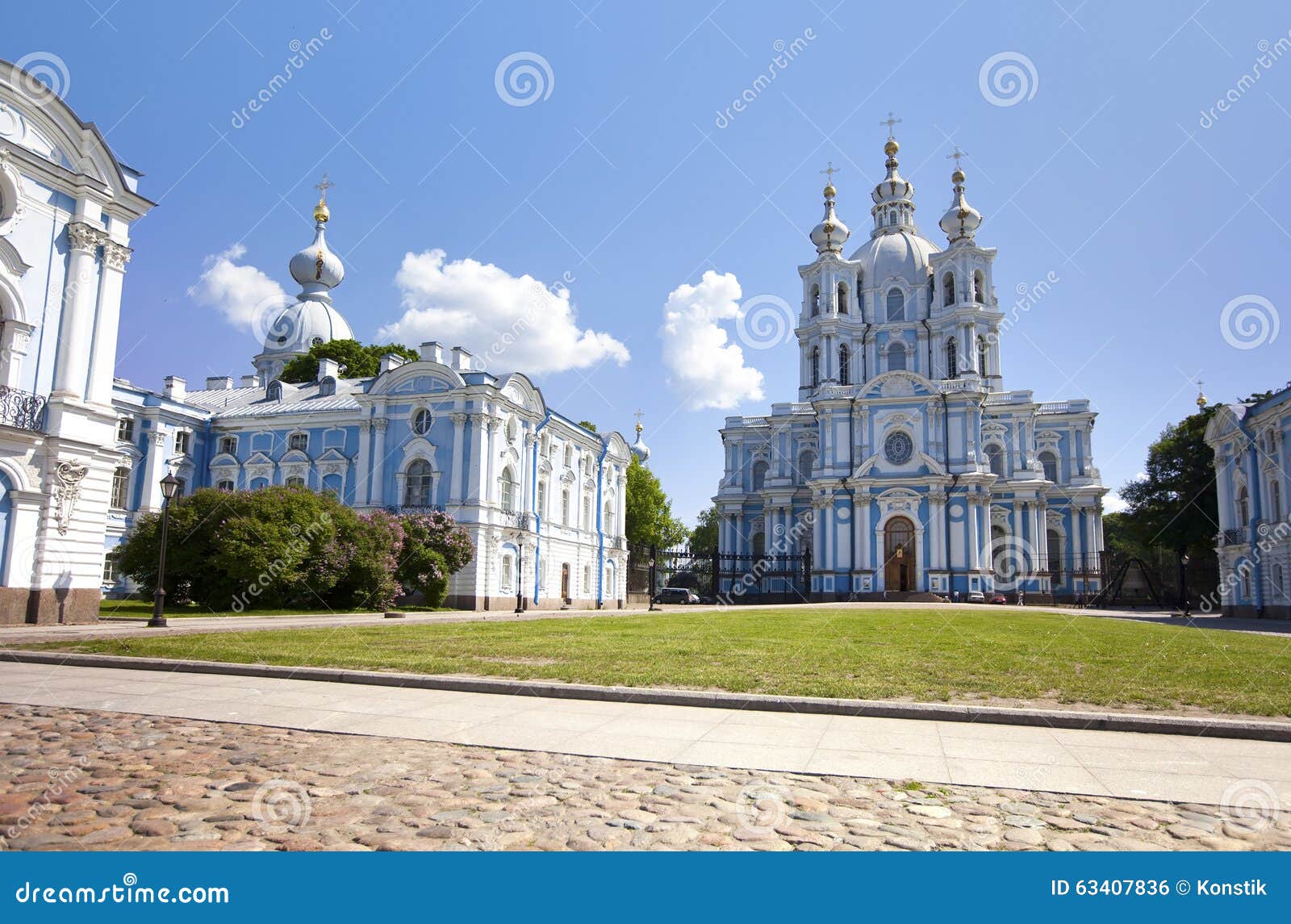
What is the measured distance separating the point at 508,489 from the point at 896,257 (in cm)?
4145

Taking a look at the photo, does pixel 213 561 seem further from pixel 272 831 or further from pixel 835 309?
pixel 835 309

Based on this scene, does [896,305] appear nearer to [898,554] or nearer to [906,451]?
[906,451]

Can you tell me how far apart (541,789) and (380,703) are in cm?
384

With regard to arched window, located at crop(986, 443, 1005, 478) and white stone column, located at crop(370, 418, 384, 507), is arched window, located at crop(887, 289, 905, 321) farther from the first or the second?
white stone column, located at crop(370, 418, 384, 507)

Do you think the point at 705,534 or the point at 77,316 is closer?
the point at 77,316

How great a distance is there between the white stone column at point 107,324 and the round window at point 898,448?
4390 centimetres

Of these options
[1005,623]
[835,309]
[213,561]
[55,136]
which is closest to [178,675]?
[55,136]

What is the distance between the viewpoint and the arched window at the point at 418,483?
37438mm

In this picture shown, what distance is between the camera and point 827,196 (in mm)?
67750

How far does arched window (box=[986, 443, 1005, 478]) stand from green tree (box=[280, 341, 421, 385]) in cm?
3845

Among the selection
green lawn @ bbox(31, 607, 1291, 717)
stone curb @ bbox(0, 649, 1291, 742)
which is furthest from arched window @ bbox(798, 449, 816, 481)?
stone curb @ bbox(0, 649, 1291, 742)

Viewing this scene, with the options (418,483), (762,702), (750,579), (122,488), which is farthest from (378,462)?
(762,702)

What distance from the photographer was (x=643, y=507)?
73375 mm

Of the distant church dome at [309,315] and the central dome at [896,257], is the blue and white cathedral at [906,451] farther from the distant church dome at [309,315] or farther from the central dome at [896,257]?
the distant church dome at [309,315]
